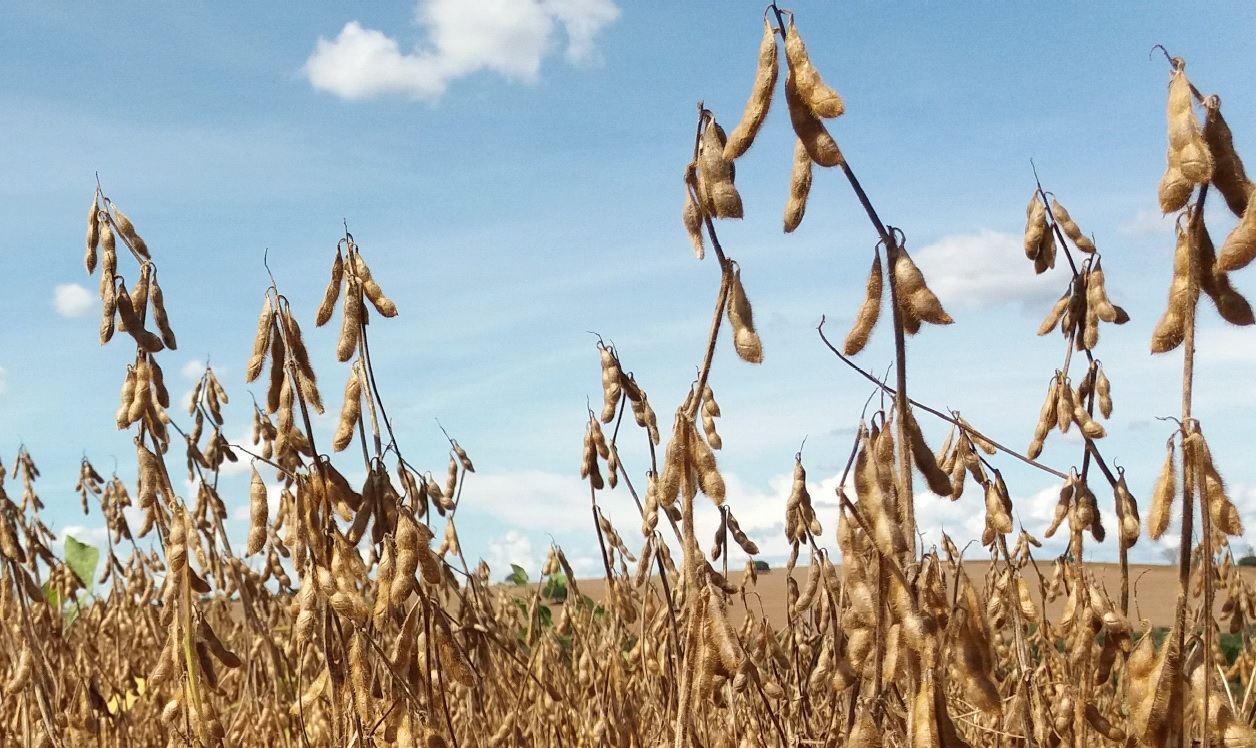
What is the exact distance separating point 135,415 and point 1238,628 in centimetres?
385

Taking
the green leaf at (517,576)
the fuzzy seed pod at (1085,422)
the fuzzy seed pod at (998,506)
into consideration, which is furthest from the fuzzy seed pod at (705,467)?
the green leaf at (517,576)

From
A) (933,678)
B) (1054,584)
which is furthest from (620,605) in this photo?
(933,678)

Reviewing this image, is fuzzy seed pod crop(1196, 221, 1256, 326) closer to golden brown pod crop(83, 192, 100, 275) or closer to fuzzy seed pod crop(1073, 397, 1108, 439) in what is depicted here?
fuzzy seed pod crop(1073, 397, 1108, 439)

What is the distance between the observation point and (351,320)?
77.3 inches

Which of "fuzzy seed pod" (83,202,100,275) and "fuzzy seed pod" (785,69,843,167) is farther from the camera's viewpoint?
"fuzzy seed pod" (83,202,100,275)

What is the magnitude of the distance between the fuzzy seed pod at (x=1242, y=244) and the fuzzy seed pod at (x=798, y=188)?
1.55 feet

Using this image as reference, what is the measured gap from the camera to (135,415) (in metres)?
2.17

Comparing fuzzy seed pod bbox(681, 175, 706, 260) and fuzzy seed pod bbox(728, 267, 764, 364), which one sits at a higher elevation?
fuzzy seed pod bbox(681, 175, 706, 260)

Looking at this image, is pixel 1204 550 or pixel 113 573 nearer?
pixel 1204 550

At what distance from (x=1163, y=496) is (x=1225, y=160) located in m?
0.42

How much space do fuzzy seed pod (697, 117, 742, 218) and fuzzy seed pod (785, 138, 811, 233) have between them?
6cm

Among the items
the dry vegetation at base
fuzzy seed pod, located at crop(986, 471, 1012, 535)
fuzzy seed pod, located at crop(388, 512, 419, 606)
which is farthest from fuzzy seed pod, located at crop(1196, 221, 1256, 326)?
fuzzy seed pod, located at crop(388, 512, 419, 606)

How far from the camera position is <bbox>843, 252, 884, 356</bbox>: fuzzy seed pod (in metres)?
1.29

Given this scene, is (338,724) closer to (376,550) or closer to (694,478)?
(376,550)
